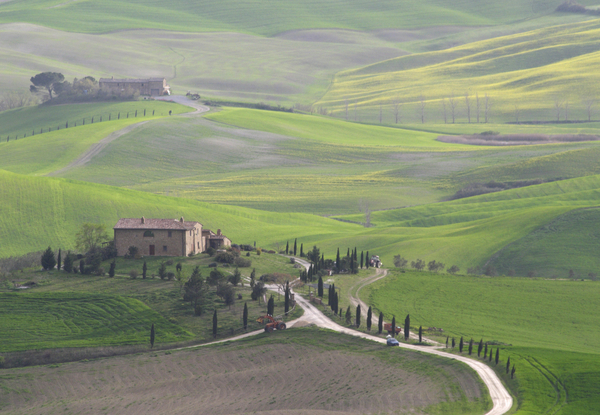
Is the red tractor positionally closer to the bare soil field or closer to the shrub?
the bare soil field

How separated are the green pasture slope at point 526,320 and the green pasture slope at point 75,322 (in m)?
22.8

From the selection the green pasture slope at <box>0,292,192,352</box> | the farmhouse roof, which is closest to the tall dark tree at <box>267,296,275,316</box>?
the green pasture slope at <box>0,292,192,352</box>

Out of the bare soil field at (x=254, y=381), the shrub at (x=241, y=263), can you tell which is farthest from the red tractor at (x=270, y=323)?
the shrub at (x=241, y=263)

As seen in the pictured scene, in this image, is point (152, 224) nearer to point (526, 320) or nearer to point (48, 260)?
point (48, 260)

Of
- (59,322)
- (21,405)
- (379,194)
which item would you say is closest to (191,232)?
(59,322)

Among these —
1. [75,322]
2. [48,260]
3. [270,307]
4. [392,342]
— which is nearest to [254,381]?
[392,342]

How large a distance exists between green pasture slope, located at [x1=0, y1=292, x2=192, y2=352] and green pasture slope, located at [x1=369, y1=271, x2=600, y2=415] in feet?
74.7

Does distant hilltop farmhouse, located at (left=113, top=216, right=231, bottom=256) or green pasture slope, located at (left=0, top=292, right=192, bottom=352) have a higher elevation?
distant hilltop farmhouse, located at (left=113, top=216, right=231, bottom=256)

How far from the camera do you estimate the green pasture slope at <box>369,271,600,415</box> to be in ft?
167

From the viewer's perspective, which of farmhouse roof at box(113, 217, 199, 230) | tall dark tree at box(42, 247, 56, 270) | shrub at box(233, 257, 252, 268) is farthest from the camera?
farmhouse roof at box(113, 217, 199, 230)

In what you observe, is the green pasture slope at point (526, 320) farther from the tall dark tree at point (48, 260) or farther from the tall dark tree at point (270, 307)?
the tall dark tree at point (48, 260)

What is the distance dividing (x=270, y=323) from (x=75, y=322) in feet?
59.1

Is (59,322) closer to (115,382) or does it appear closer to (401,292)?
(115,382)

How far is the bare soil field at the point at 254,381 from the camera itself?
51.3m
